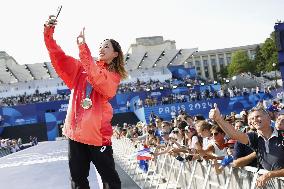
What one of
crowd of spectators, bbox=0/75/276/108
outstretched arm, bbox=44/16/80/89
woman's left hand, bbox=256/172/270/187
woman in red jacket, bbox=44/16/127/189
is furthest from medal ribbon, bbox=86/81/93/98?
crowd of spectators, bbox=0/75/276/108

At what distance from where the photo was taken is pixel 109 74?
404 centimetres

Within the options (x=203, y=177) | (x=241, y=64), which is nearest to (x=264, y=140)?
(x=203, y=177)

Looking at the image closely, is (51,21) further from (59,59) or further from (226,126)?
(226,126)

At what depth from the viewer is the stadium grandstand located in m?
7.15

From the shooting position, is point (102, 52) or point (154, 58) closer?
point (102, 52)

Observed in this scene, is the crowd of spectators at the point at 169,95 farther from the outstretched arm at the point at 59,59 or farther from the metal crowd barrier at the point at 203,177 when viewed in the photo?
the outstretched arm at the point at 59,59

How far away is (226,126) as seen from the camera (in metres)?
4.52

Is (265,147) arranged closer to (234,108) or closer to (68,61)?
(68,61)

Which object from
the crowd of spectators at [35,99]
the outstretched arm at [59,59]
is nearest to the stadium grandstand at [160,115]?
the crowd of spectators at [35,99]

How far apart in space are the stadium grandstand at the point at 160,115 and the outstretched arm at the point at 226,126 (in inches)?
13.1

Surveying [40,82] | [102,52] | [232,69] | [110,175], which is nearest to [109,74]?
[102,52]

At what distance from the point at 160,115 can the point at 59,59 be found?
3865 cm

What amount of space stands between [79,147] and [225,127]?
4.41 feet

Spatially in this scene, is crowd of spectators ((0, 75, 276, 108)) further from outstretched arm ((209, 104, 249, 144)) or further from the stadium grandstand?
outstretched arm ((209, 104, 249, 144))
